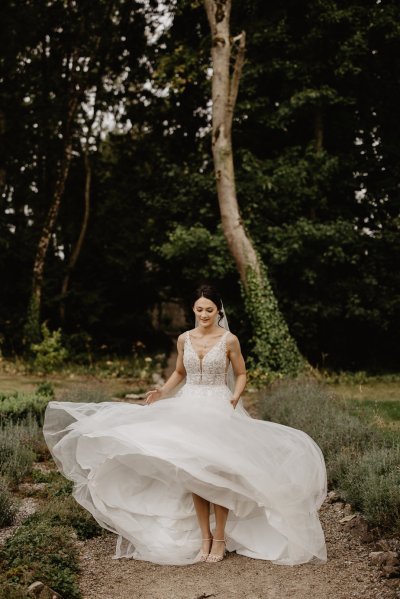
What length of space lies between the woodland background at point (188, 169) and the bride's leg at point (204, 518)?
11330mm

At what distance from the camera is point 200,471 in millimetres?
4582

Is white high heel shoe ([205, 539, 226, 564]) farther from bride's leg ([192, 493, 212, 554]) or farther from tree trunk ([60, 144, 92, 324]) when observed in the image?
tree trunk ([60, 144, 92, 324])

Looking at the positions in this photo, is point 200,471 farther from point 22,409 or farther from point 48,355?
point 48,355

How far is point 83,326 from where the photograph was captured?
22.3m

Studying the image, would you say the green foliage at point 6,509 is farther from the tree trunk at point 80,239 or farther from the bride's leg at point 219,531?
the tree trunk at point 80,239

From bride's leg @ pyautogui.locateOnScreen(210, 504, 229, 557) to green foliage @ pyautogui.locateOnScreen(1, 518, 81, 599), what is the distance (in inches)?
39.1

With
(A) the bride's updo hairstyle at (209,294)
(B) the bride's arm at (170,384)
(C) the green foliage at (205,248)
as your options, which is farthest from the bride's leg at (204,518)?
(C) the green foliage at (205,248)

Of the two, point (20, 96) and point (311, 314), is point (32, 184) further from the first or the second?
point (311, 314)

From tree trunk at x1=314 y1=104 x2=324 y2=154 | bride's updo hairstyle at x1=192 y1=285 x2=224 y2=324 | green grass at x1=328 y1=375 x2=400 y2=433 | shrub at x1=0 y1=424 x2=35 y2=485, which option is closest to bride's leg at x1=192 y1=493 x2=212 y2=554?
bride's updo hairstyle at x1=192 y1=285 x2=224 y2=324

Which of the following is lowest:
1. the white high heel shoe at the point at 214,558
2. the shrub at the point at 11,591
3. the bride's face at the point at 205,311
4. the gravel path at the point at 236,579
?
the gravel path at the point at 236,579

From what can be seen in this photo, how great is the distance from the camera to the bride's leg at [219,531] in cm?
483

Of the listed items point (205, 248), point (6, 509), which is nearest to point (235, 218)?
point (205, 248)

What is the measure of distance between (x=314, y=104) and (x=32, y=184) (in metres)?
11.3

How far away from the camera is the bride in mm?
4676
